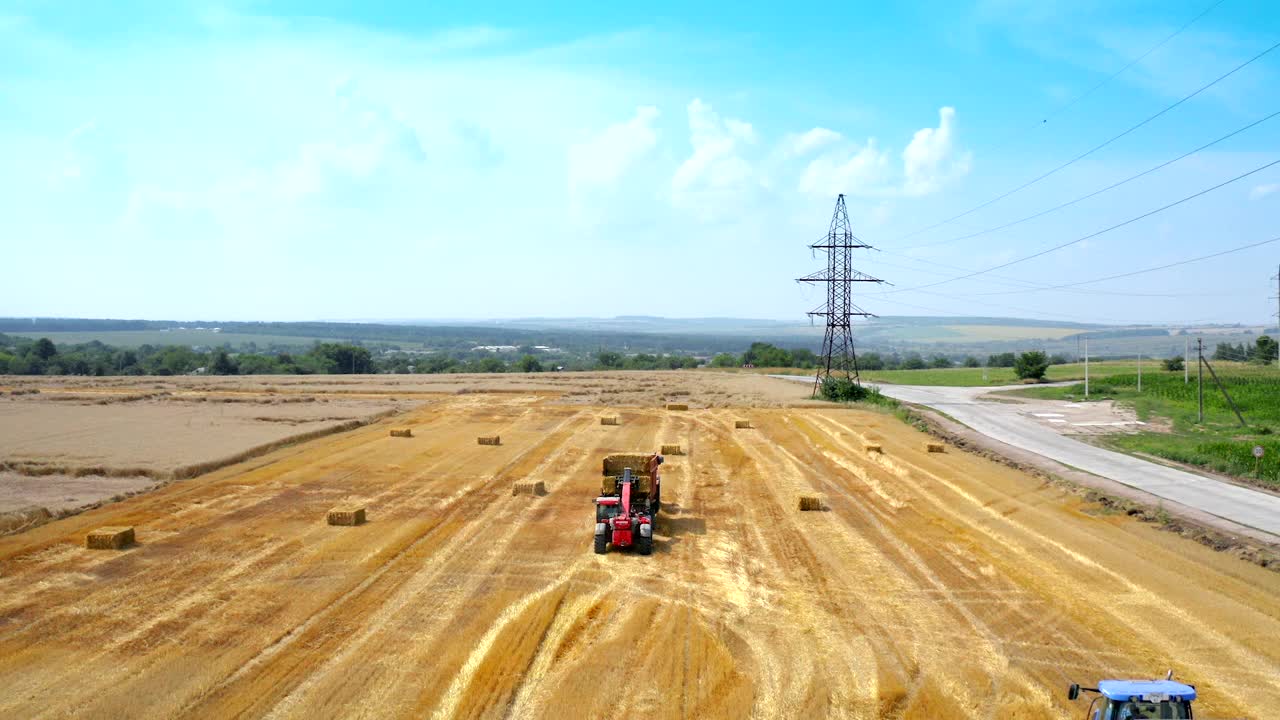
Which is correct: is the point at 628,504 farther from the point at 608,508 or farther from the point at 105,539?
the point at 105,539

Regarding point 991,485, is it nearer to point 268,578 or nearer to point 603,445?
point 603,445

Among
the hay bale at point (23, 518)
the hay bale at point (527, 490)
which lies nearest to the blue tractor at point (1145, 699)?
the hay bale at point (527, 490)

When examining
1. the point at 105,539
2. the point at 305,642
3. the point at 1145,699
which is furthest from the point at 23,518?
the point at 1145,699

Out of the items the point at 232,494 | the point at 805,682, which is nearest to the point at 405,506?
the point at 232,494

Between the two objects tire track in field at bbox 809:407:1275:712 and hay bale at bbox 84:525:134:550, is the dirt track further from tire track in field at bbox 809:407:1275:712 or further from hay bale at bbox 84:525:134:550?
hay bale at bbox 84:525:134:550

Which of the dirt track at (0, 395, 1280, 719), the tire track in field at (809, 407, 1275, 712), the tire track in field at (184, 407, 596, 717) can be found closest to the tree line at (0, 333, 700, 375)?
the dirt track at (0, 395, 1280, 719)
